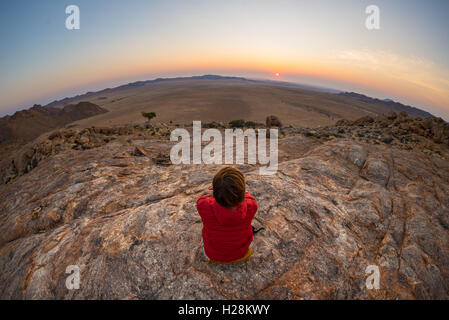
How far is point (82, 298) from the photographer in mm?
3158

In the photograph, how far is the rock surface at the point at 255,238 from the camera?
3.21 meters

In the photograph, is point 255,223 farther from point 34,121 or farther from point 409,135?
point 34,121

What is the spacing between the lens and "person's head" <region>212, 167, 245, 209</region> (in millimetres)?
2645

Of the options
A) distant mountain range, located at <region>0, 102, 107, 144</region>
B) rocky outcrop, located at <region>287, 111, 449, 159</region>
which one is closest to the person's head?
rocky outcrop, located at <region>287, 111, 449, 159</region>

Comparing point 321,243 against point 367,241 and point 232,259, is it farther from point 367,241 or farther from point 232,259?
point 232,259

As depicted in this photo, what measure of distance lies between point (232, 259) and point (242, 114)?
56204 millimetres

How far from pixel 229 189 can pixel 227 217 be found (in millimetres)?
449

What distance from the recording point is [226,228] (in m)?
2.86

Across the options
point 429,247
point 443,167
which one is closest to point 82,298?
point 429,247

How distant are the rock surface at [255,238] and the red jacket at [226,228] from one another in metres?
0.43

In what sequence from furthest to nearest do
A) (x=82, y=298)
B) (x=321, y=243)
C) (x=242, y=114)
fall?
(x=242, y=114) → (x=321, y=243) → (x=82, y=298)

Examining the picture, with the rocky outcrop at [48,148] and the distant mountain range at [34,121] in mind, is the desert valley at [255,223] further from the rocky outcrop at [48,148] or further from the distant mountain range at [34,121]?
the distant mountain range at [34,121]

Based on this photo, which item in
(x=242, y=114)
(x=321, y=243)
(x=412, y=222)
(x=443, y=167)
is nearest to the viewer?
(x=321, y=243)

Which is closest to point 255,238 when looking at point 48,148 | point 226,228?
point 226,228
